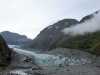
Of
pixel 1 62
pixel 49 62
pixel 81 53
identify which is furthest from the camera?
pixel 81 53

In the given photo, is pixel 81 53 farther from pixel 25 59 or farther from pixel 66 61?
pixel 25 59

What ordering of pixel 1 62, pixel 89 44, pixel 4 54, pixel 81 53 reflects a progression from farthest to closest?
pixel 89 44 < pixel 81 53 < pixel 4 54 < pixel 1 62

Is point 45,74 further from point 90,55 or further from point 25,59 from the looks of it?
point 90,55

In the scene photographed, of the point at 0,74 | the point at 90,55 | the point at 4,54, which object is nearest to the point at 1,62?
the point at 4,54

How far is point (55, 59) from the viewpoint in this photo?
119 metres

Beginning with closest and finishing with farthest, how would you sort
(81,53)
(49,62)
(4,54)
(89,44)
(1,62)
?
1. (1,62)
2. (4,54)
3. (49,62)
4. (81,53)
5. (89,44)

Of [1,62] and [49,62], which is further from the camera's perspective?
[49,62]

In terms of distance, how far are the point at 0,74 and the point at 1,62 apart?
30872 millimetres

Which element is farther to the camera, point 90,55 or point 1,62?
point 90,55

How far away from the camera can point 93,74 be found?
64.6 m

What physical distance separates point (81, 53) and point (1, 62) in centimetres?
6057

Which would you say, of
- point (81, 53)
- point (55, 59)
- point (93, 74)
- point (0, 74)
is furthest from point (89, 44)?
point (0, 74)

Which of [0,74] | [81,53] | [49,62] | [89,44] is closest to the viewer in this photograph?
[0,74]

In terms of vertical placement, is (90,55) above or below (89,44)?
below
